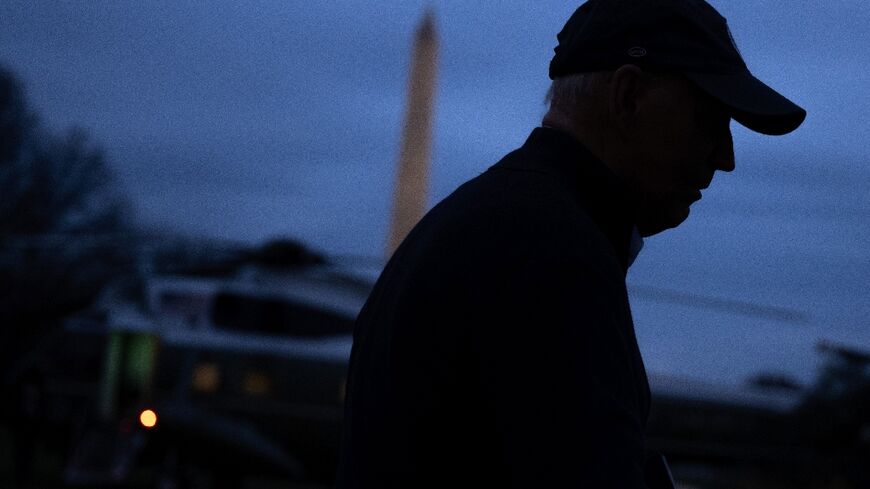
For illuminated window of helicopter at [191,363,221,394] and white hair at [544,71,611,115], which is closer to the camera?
white hair at [544,71,611,115]

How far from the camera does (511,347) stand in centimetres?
105

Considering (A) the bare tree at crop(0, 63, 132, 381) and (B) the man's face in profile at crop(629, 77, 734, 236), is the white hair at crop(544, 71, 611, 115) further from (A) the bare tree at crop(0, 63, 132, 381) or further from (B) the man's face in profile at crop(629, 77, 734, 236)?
(A) the bare tree at crop(0, 63, 132, 381)

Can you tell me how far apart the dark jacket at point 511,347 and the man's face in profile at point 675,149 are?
6cm

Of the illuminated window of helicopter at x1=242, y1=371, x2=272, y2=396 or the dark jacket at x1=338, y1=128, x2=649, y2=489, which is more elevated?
the dark jacket at x1=338, y1=128, x2=649, y2=489

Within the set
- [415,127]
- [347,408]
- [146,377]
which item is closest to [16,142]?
[415,127]

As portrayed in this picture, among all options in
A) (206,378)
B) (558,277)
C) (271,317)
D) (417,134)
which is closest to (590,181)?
(558,277)

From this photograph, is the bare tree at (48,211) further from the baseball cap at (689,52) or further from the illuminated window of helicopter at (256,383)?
the baseball cap at (689,52)

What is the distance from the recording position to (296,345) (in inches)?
545

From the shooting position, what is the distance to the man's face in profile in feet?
4.14

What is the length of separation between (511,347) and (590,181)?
27 cm

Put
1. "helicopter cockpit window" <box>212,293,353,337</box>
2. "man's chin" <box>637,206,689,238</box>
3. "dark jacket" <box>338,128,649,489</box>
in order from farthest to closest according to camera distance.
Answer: "helicopter cockpit window" <box>212,293,353,337</box>, "man's chin" <box>637,206,689,238</box>, "dark jacket" <box>338,128,649,489</box>

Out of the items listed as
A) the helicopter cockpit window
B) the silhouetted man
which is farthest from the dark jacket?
the helicopter cockpit window

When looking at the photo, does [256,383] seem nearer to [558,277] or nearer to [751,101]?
[751,101]

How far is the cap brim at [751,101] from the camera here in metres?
1.22
